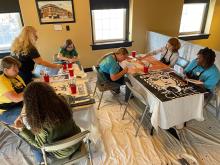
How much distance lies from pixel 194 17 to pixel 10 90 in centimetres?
451

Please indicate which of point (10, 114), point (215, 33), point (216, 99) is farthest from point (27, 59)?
point (215, 33)

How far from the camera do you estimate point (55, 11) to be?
3.35 metres

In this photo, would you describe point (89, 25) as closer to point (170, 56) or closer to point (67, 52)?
point (67, 52)

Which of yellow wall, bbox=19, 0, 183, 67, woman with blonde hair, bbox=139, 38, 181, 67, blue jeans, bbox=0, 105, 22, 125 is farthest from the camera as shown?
yellow wall, bbox=19, 0, 183, 67

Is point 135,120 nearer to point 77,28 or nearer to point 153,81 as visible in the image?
point 153,81

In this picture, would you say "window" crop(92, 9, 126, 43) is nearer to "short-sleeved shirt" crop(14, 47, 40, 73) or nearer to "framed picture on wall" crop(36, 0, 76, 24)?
"framed picture on wall" crop(36, 0, 76, 24)

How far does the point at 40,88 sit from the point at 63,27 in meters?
2.63

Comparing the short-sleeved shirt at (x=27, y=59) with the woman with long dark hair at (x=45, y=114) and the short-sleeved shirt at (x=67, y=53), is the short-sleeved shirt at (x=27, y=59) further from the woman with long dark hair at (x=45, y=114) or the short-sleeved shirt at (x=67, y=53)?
the woman with long dark hair at (x=45, y=114)

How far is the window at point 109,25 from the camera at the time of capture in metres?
3.78

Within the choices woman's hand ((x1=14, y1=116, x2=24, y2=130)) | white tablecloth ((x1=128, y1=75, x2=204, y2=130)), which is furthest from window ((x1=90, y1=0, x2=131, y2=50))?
woman's hand ((x1=14, y1=116, x2=24, y2=130))

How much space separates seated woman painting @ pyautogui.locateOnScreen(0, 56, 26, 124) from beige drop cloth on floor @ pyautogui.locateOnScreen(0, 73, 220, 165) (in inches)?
18.9

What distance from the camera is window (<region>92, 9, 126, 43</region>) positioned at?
3.78m

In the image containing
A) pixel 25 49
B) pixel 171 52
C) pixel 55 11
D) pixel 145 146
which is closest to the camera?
pixel 145 146

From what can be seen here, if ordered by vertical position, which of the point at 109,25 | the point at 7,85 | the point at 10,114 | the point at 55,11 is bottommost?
the point at 10,114
